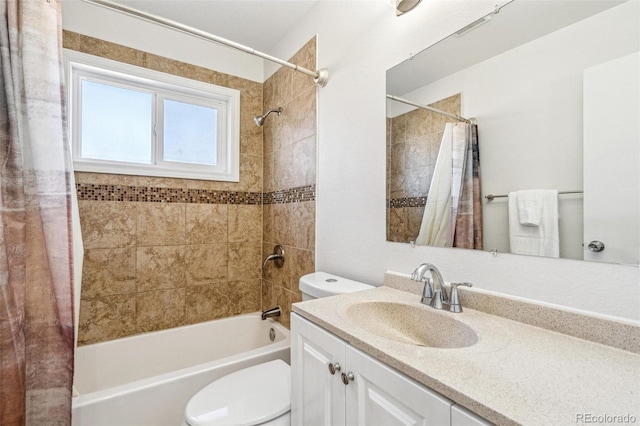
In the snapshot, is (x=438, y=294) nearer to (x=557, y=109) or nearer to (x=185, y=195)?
(x=557, y=109)

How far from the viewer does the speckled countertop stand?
1.57 feet

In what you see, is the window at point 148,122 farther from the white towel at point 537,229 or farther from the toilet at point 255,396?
the white towel at point 537,229

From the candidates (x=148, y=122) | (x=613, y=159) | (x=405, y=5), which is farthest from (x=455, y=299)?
(x=148, y=122)

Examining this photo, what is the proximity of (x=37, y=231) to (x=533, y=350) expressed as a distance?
164 cm

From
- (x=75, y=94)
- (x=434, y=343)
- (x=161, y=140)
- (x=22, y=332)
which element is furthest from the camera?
(x=161, y=140)

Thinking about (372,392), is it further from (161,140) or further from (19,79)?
(161,140)

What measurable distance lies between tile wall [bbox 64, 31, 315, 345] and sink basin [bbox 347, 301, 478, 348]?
84 cm

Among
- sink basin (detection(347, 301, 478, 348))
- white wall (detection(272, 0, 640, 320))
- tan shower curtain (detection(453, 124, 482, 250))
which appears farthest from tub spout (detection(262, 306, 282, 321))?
tan shower curtain (detection(453, 124, 482, 250))

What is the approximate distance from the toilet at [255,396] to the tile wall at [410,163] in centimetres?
35

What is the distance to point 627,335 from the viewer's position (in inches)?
26.6

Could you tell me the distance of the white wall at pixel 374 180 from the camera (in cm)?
78

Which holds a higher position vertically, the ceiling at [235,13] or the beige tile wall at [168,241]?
the ceiling at [235,13]

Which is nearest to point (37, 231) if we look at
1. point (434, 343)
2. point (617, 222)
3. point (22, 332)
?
point (22, 332)

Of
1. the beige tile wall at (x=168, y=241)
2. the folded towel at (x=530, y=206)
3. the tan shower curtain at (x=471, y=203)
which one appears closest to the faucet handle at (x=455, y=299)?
the tan shower curtain at (x=471, y=203)
